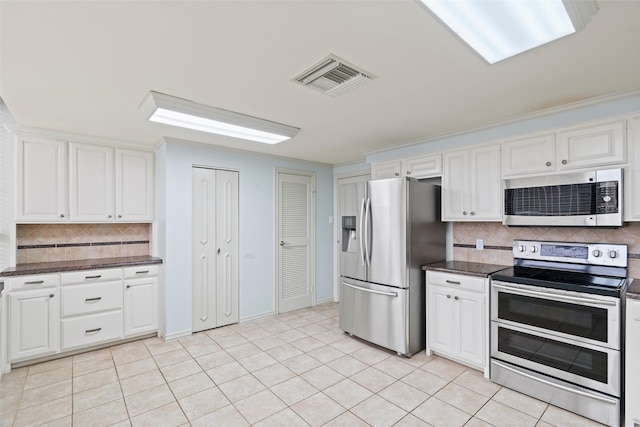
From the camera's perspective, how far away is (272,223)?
4480 millimetres

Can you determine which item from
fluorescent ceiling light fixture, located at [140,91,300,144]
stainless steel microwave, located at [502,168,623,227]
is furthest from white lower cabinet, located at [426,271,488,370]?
fluorescent ceiling light fixture, located at [140,91,300,144]

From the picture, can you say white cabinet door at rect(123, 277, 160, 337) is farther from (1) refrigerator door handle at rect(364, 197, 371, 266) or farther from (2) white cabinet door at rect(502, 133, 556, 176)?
(2) white cabinet door at rect(502, 133, 556, 176)

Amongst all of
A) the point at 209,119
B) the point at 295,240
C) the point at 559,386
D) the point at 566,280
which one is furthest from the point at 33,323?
the point at 566,280

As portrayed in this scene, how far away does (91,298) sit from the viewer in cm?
325

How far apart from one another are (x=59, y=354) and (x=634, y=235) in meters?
5.26

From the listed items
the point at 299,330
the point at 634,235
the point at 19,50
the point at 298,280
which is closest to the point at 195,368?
the point at 299,330

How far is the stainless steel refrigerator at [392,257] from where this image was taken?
3.11 m

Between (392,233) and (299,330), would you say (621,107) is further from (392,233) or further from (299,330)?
(299,330)

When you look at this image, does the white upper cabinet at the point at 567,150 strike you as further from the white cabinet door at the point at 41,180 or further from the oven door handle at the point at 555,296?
the white cabinet door at the point at 41,180

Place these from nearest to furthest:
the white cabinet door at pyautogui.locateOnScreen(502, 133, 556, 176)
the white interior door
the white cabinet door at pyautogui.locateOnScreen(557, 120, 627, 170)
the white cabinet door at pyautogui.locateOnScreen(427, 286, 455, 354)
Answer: the white cabinet door at pyautogui.locateOnScreen(557, 120, 627, 170), the white cabinet door at pyautogui.locateOnScreen(502, 133, 556, 176), the white cabinet door at pyautogui.locateOnScreen(427, 286, 455, 354), the white interior door

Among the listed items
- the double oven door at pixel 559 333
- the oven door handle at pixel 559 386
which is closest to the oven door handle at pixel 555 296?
the double oven door at pixel 559 333

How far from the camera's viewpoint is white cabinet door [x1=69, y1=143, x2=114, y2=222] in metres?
3.40

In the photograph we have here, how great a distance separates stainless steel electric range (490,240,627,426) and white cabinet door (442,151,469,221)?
2.41 feet

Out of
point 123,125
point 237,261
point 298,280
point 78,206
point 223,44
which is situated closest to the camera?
point 223,44
